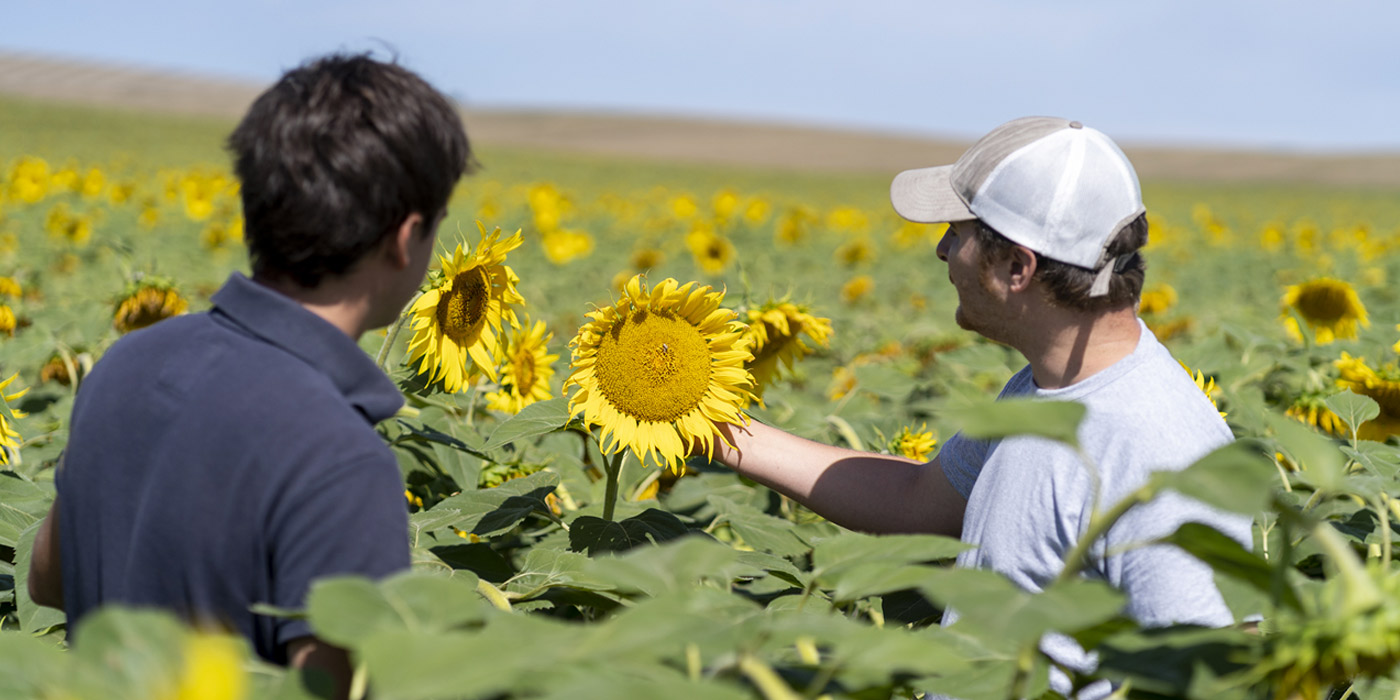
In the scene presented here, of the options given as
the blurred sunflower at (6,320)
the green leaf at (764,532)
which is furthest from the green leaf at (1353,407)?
the blurred sunflower at (6,320)

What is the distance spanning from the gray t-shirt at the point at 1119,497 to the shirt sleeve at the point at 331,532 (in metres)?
0.89

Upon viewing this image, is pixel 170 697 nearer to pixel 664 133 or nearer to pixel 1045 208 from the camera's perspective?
pixel 1045 208

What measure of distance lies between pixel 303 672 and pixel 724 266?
7.69 metres

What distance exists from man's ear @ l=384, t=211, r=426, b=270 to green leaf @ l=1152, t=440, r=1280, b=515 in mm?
847

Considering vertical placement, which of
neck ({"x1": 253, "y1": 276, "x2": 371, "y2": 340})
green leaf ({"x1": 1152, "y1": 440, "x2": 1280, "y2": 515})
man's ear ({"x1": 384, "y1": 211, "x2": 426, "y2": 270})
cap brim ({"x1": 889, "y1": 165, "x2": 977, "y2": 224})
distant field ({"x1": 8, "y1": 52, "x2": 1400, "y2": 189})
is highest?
cap brim ({"x1": 889, "y1": 165, "x2": 977, "y2": 224})

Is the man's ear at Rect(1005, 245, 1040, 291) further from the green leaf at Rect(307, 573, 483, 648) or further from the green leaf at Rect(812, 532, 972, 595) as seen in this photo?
the green leaf at Rect(307, 573, 483, 648)

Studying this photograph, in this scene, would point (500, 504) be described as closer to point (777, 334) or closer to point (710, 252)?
point (777, 334)

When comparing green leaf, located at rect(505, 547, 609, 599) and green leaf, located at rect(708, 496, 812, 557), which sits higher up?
green leaf, located at rect(505, 547, 609, 599)

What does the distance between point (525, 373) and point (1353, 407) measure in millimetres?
1869

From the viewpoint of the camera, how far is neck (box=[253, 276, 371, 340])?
1285 millimetres

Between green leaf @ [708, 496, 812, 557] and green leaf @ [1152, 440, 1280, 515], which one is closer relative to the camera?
green leaf @ [1152, 440, 1280, 515]

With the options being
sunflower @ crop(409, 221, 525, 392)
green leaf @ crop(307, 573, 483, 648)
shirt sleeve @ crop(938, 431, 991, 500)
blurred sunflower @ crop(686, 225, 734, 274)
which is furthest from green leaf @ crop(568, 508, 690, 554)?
blurred sunflower @ crop(686, 225, 734, 274)

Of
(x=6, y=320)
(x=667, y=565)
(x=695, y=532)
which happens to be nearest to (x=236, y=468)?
(x=667, y=565)

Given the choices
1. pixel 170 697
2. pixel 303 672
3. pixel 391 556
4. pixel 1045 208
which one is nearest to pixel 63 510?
pixel 391 556
